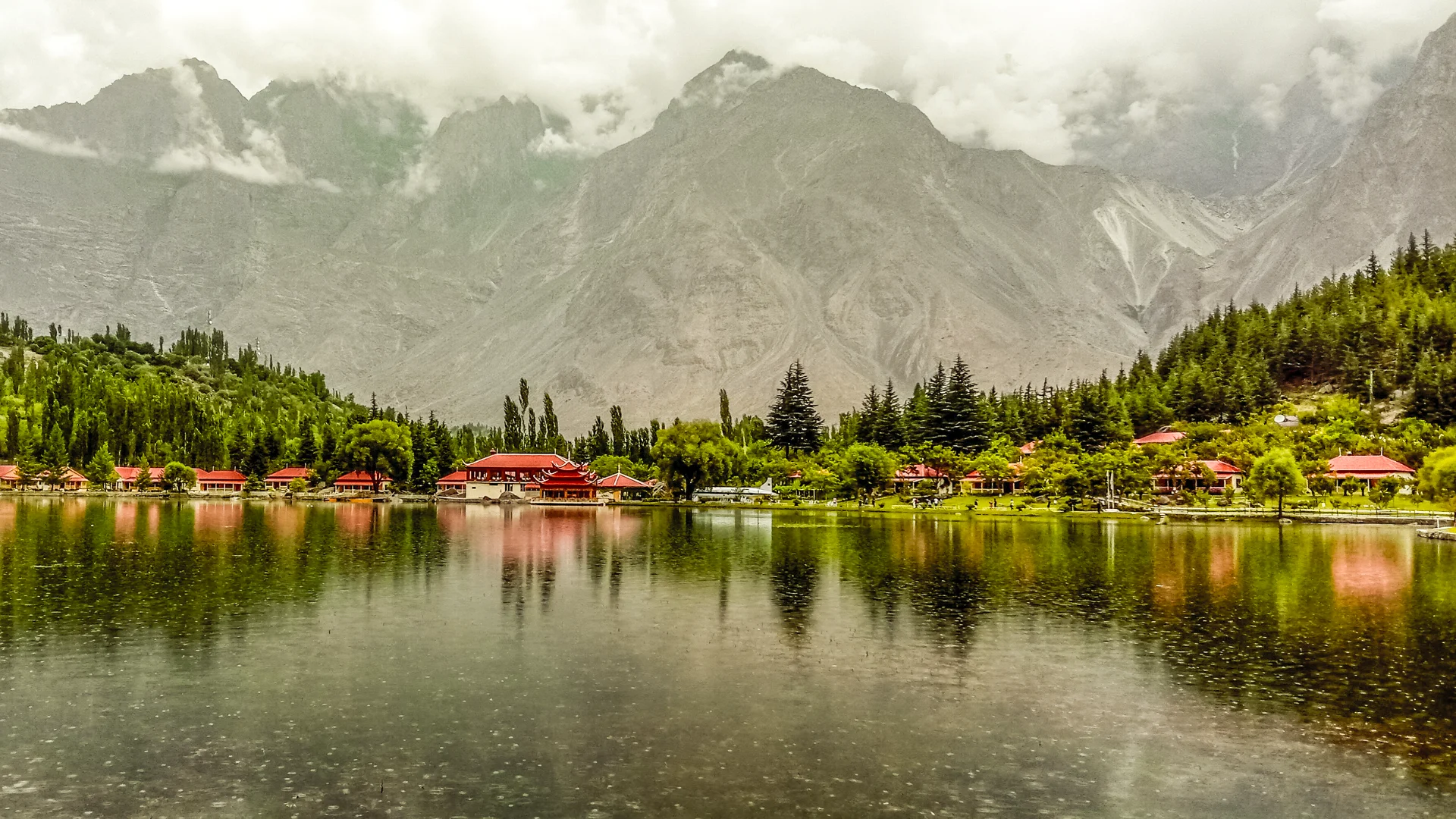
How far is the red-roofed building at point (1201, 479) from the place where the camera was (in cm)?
12938

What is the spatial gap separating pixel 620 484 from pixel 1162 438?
7728 cm

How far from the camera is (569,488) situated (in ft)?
539

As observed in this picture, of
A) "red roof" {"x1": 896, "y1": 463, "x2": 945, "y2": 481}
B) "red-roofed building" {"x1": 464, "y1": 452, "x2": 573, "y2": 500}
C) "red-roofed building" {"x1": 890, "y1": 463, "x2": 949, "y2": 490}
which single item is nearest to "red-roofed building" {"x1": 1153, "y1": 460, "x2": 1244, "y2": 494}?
"red-roofed building" {"x1": 890, "y1": 463, "x2": 949, "y2": 490}

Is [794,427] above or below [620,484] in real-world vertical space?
above

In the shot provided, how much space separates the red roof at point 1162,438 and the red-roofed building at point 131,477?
507ft

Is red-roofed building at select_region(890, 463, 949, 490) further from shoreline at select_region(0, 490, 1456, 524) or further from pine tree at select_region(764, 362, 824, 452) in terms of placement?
pine tree at select_region(764, 362, 824, 452)

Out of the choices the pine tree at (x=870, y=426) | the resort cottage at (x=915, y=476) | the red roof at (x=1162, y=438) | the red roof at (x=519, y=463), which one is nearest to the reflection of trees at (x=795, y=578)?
the resort cottage at (x=915, y=476)

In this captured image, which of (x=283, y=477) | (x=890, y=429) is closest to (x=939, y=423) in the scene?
(x=890, y=429)

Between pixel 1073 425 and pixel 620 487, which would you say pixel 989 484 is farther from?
pixel 620 487

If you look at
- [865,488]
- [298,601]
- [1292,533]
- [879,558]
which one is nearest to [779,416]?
[865,488]

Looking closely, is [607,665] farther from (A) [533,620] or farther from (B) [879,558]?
(B) [879,558]

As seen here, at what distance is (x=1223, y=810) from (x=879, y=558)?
153 feet

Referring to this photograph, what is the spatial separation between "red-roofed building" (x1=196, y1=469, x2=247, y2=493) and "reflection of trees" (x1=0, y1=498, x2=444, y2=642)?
8113cm

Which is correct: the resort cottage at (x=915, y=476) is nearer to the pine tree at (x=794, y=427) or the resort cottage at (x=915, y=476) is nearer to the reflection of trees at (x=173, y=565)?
the pine tree at (x=794, y=427)
